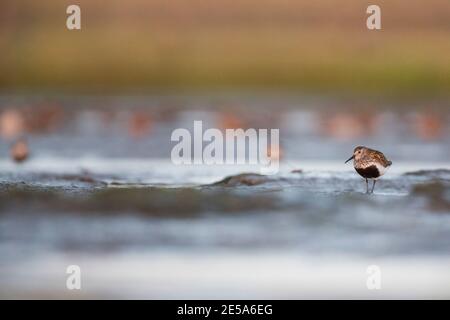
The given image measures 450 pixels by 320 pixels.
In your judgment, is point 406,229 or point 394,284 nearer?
point 394,284

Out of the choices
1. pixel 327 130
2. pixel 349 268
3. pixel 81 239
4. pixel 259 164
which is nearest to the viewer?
pixel 349 268

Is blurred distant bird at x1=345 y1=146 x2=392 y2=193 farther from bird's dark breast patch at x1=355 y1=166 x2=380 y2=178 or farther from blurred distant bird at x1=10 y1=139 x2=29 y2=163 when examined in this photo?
blurred distant bird at x1=10 y1=139 x2=29 y2=163

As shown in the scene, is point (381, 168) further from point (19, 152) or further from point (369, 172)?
point (19, 152)

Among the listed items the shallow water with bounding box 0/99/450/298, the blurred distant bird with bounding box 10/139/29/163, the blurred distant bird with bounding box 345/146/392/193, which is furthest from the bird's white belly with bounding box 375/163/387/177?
the blurred distant bird with bounding box 10/139/29/163

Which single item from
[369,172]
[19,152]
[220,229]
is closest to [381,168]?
[369,172]

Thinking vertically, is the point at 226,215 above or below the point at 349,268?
above
